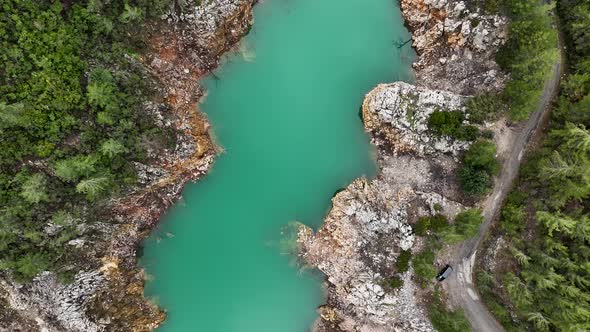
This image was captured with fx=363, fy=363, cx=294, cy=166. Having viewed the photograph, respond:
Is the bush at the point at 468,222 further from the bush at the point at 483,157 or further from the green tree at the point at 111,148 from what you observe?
the green tree at the point at 111,148

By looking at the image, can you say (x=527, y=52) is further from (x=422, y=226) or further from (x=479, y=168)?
(x=422, y=226)

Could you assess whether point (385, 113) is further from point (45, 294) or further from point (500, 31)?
point (45, 294)

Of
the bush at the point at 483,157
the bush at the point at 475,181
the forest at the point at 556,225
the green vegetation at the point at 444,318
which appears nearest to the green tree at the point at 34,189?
the green vegetation at the point at 444,318

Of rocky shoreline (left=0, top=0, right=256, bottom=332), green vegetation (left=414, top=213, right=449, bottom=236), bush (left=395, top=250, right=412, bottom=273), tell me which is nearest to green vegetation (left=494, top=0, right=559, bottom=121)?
green vegetation (left=414, top=213, right=449, bottom=236)

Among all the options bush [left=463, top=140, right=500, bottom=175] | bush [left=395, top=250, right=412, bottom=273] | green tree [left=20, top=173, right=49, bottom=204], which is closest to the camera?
green tree [left=20, top=173, right=49, bottom=204]

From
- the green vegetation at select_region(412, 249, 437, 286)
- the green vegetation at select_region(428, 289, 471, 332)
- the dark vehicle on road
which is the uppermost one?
the green vegetation at select_region(412, 249, 437, 286)

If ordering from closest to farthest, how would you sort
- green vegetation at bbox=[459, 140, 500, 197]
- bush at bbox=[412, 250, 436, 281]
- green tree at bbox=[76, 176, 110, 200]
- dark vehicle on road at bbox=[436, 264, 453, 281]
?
green tree at bbox=[76, 176, 110, 200] → green vegetation at bbox=[459, 140, 500, 197] → bush at bbox=[412, 250, 436, 281] → dark vehicle on road at bbox=[436, 264, 453, 281]

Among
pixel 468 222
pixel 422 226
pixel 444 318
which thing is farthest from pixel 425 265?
pixel 468 222

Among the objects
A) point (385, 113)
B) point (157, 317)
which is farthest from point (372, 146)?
point (157, 317)

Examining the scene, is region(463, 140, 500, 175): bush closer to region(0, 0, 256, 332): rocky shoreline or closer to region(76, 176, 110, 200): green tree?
region(0, 0, 256, 332): rocky shoreline
